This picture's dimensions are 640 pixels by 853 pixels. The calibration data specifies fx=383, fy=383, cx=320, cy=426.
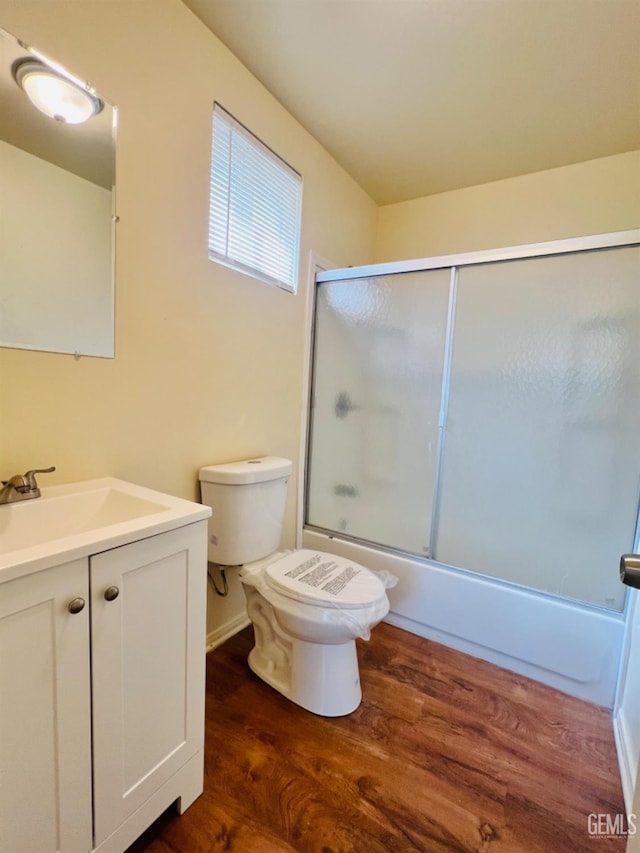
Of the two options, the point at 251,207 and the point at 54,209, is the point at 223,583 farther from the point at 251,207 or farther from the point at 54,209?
the point at 251,207

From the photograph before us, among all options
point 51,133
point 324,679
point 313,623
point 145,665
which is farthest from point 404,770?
A: point 51,133

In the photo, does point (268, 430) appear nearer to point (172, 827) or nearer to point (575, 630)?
point (172, 827)

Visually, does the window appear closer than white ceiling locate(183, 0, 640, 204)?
No

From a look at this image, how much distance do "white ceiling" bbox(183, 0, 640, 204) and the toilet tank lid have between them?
5.04 feet

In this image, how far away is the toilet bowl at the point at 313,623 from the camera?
126 centimetres

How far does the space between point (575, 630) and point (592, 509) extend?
474 mm

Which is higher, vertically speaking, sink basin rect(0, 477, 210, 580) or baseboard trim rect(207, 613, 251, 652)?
sink basin rect(0, 477, 210, 580)

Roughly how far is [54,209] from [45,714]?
→ 1.17 metres

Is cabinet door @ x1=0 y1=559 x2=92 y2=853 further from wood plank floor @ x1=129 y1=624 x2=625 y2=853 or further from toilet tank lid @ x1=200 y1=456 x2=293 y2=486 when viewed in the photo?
toilet tank lid @ x1=200 y1=456 x2=293 y2=486

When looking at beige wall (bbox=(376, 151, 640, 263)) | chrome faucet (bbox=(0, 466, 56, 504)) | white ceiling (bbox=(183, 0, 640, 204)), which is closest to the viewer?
chrome faucet (bbox=(0, 466, 56, 504))

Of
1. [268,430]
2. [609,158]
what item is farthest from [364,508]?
[609,158]

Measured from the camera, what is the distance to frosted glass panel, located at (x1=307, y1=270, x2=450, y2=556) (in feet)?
6.15

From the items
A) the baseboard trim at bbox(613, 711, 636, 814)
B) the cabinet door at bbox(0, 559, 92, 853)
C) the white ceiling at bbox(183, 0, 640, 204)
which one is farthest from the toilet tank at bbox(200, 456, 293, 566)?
the white ceiling at bbox(183, 0, 640, 204)

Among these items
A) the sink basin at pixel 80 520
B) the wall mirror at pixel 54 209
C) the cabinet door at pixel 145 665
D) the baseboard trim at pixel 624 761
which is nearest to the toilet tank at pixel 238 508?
the sink basin at pixel 80 520
